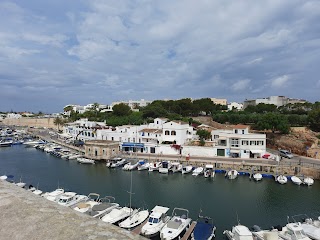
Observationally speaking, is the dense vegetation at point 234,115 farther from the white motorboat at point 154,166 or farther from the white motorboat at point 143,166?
the white motorboat at point 143,166

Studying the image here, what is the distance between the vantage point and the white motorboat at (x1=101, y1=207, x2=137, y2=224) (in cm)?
1842

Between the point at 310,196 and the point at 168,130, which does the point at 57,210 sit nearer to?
the point at 310,196

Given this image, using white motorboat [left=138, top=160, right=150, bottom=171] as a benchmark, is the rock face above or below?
above

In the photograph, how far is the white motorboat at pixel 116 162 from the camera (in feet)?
128

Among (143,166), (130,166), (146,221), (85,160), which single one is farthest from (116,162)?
(146,221)

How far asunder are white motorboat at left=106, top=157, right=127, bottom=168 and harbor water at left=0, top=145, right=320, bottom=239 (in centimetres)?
109

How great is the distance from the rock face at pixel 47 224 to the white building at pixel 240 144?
129 feet

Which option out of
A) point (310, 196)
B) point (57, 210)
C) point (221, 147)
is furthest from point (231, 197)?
point (57, 210)

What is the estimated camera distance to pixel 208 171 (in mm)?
34156

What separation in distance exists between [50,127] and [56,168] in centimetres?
7754

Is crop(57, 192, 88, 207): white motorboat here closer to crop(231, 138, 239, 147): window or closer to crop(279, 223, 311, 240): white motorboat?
crop(279, 223, 311, 240): white motorboat

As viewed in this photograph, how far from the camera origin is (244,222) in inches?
797

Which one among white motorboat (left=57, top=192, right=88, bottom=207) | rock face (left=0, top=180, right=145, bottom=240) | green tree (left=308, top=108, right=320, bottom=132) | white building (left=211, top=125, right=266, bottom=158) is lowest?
white motorboat (left=57, top=192, right=88, bottom=207)

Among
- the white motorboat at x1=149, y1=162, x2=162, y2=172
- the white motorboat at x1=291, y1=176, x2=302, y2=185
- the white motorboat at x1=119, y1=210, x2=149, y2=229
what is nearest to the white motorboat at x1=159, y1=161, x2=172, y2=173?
the white motorboat at x1=149, y1=162, x2=162, y2=172
